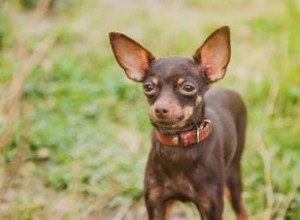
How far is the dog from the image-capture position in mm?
3648

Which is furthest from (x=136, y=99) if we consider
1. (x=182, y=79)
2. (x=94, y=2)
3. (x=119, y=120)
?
(x=182, y=79)

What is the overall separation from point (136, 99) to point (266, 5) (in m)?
2.62

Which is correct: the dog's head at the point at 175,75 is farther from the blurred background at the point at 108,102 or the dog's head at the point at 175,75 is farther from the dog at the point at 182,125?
the blurred background at the point at 108,102

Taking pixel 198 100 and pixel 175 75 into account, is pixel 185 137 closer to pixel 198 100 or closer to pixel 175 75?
pixel 198 100

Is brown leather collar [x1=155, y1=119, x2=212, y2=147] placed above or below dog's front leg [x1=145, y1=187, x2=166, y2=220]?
above

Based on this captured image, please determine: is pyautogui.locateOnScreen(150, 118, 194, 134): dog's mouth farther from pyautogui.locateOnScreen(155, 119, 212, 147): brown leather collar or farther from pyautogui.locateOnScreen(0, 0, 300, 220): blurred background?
pyautogui.locateOnScreen(0, 0, 300, 220): blurred background

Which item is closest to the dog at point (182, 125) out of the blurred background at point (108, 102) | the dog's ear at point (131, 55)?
the dog's ear at point (131, 55)

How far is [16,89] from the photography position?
405cm

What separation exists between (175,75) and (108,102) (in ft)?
8.55

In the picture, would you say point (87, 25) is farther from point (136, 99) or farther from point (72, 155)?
point (72, 155)

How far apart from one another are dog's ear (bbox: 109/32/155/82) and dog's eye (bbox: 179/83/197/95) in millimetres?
271

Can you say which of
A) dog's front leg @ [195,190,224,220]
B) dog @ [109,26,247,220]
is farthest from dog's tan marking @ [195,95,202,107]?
dog's front leg @ [195,190,224,220]

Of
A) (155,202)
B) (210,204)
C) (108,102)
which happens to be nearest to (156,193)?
(155,202)

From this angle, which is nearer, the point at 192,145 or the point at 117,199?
the point at 192,145
